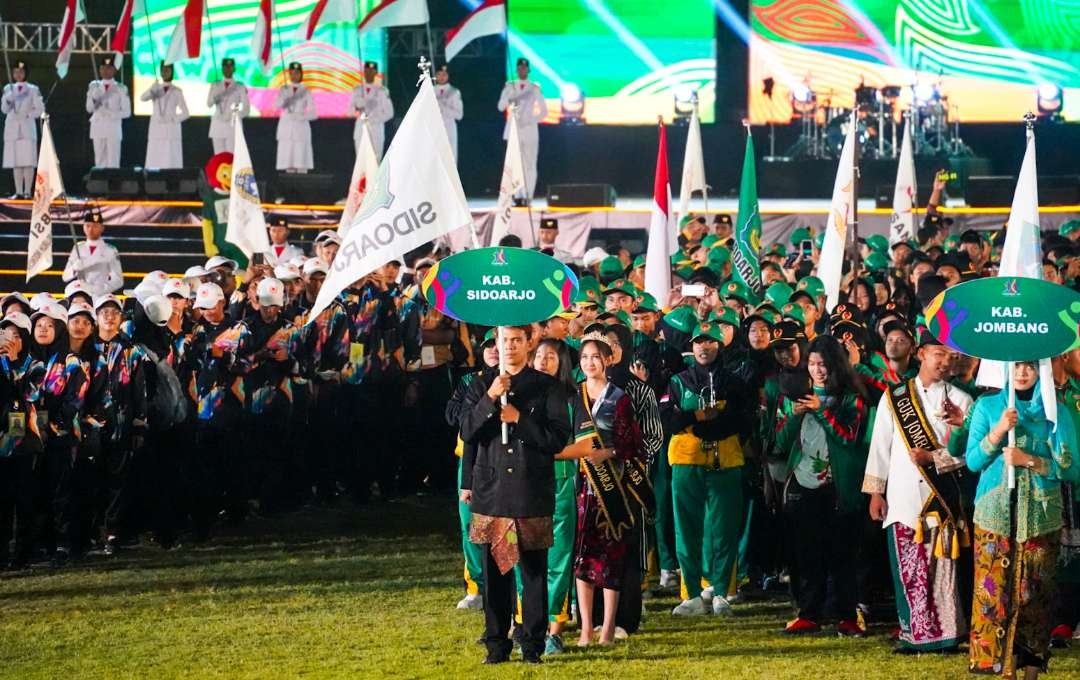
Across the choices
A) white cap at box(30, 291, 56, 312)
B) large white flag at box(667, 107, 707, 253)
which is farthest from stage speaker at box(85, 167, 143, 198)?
white cap at box(30, 291, 56, 312)

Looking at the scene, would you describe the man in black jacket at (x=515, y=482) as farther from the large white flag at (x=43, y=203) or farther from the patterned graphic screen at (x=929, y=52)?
the patterned graphic screen at (x=929, y=52)

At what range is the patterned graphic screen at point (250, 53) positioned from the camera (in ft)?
93.8

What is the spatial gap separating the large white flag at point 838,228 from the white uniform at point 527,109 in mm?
11726

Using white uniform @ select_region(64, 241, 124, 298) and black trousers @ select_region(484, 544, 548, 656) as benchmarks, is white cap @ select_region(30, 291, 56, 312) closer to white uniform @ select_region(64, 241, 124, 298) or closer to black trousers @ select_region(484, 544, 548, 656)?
black trousers @ select_region(484, 544, 548, 656)

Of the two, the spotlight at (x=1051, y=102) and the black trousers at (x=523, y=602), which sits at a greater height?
the spotlight at (x=1051, y=102)

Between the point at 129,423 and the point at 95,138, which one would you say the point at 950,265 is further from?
the point at 95,138

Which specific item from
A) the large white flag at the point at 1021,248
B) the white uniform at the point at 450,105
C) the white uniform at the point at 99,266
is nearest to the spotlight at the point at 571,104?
the white uniform at the point at 450,105

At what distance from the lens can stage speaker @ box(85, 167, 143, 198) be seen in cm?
2489

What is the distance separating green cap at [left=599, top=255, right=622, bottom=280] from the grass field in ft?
12.8

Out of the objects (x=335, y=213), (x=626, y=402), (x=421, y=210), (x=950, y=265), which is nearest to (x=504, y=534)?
(x=626, y=402)

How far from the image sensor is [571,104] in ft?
95.2

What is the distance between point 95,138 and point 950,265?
15814 mm

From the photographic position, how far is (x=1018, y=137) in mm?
28547

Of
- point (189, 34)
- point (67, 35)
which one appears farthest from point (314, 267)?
point (67, 35)
